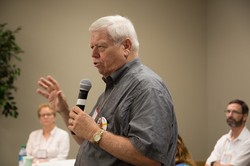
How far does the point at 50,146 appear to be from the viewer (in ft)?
14.8

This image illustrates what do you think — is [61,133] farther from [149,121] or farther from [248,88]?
[149,121]

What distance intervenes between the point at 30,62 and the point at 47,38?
17.1 inches

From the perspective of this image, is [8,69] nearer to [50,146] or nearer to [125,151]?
[50,146]

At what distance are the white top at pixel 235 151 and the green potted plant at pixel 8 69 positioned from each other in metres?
2.74

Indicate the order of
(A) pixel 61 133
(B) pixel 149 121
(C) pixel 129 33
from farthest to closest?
1. (A) pixel 61 133
2. (C) pixel 129 33
3. (B) pixel 149 121

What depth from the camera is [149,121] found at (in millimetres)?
1392

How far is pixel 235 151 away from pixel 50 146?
2202 millimetres

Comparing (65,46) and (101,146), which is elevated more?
(65,46)

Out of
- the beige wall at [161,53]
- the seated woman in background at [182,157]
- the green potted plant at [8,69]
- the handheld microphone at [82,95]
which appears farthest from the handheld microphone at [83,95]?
the beige wall at [161,53]

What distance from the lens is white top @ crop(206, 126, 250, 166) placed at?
4.01 m

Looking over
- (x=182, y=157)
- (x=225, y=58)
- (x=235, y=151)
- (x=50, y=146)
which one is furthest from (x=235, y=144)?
(x=50, y=146)

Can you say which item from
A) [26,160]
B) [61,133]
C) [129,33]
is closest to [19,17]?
[61,133]

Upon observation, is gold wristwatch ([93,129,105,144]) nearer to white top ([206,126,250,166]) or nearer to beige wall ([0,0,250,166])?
white top ([206,126,250,166])

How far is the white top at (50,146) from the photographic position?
4.40m
